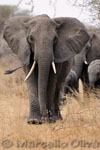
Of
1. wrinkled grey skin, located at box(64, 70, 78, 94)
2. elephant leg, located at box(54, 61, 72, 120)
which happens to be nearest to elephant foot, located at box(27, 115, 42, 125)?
elephant leg, located at box(54, 61, 72, 120)

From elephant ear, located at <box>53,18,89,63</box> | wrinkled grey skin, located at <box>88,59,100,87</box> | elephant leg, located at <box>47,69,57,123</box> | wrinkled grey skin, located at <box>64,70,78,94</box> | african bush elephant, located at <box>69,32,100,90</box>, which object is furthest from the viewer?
african bush elephant, located at <box>69,32,100,90</box>

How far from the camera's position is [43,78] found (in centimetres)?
709

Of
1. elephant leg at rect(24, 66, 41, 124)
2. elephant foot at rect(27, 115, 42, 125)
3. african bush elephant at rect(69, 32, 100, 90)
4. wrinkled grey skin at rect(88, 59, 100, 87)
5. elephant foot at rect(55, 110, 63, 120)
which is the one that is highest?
elephant leg at rect(24, 66, 41, 124)

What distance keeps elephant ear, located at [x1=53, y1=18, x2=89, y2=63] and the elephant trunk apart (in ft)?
1.44

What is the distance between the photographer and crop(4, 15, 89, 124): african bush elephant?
711 cm

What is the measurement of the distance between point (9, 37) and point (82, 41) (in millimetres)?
1366

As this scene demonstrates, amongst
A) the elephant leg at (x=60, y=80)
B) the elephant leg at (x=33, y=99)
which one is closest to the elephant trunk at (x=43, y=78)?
the elephant leg at (x=33, y=99)

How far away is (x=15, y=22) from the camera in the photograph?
8141 millimetres

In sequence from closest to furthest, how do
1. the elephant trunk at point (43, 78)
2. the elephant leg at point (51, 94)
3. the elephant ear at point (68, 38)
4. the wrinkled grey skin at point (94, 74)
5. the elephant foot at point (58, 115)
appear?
the elephant trunk at point (43, 78), the elephant leg at point (51, 94), the elephant ear at point (68, 38), the elephant foot at point (58, 115), the wrinkled grey skin at point (94, 74)

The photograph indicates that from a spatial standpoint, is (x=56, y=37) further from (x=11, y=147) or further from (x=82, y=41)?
(x=11, y=147)

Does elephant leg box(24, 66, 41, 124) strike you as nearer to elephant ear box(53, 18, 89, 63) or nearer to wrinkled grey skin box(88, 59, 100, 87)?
elephant ear box(53, 18, 89, 63)

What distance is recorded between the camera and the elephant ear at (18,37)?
24.5 ft

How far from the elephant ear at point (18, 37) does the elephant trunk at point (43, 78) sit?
396 mm

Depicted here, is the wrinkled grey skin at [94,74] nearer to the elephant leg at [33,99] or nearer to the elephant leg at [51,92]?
the elephant leg at [51,92]
